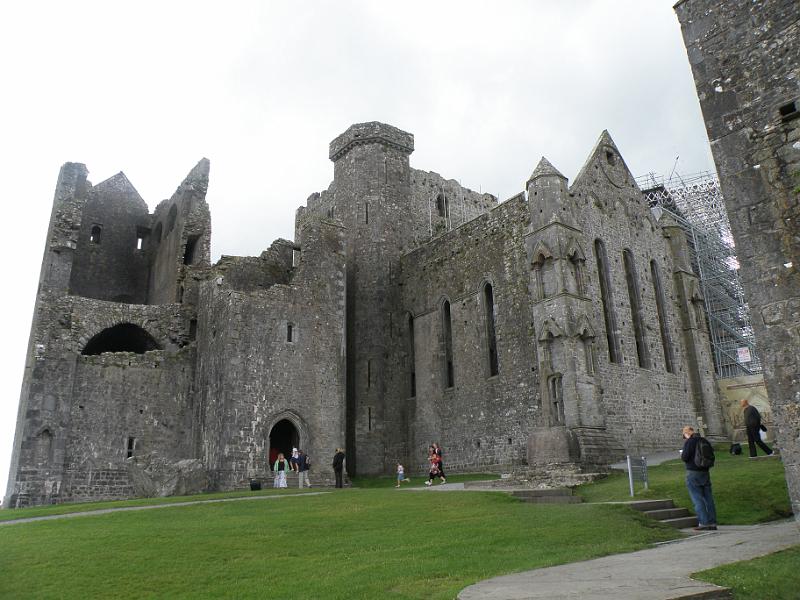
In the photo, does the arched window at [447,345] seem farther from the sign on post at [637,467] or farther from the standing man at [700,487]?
the standing man at [700,487]

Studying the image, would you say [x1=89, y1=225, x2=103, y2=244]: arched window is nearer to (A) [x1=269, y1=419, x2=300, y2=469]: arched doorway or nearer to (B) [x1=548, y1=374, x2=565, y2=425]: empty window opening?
(A) [x1=269, y1=419, x2=300, y2=469]: arched doorway

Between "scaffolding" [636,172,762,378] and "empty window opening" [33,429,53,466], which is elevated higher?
"scaffolding" [636,172,762,378]

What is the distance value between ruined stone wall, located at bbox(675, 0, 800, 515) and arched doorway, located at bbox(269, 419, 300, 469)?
776 inches

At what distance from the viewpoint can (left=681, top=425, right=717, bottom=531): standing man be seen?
1050cm

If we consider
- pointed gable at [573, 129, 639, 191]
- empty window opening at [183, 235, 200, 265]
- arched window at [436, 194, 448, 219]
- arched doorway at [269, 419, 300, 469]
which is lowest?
arched doorway at [269, 419, 300, 469]

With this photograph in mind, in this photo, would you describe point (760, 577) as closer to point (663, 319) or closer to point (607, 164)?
point (663, 319)

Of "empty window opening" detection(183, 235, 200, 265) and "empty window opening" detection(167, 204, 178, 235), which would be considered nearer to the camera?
"empty window opening" detection(183, 235, 200, 265)

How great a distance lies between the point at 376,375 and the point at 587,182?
12.0m

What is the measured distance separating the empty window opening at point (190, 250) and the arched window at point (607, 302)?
17993 millimetres

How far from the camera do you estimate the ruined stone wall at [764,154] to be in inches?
315

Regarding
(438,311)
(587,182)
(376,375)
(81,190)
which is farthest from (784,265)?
(81,190)

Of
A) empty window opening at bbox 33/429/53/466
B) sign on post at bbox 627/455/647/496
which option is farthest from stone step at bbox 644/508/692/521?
empty window opening at bbox 33/429/53/466

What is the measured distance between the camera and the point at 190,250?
3123 centimetres

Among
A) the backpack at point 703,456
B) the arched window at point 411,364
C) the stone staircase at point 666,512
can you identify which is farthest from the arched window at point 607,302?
the backpack at point 703,456
